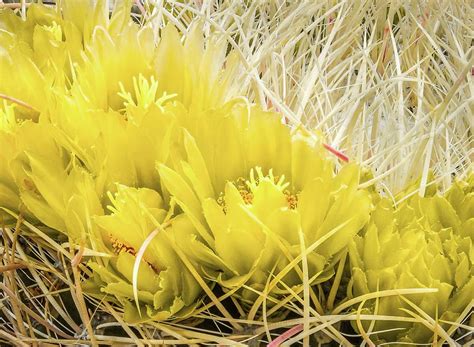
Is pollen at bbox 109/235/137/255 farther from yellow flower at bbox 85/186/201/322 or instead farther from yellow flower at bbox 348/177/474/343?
yellow flower at bbox 348/177/474/343

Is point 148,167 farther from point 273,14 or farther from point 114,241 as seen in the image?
point 273,14

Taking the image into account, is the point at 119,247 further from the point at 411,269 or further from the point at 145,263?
the point at 411,269

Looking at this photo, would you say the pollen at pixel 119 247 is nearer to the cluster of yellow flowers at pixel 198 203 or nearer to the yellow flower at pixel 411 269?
the cluster of yellow flowers at pixel 198 203

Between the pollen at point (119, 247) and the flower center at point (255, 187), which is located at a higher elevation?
the flower center at point (255, 187)

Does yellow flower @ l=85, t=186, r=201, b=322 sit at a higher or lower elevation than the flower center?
lower

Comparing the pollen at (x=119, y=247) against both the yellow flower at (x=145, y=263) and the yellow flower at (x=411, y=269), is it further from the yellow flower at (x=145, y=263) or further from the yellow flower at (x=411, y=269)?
the yellow flower at (x=411, y=269)

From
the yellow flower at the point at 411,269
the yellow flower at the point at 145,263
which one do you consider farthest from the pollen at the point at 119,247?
the yellow flower at the point at 411,269

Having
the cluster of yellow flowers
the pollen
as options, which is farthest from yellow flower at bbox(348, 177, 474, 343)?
the pollen

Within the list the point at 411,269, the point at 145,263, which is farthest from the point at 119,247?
the point at 411,269
